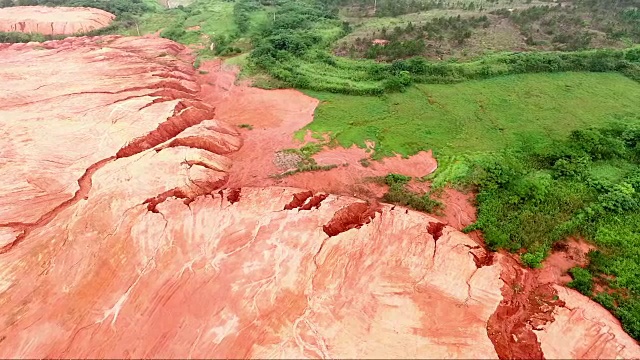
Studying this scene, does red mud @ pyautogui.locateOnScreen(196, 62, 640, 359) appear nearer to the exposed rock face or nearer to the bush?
the bush

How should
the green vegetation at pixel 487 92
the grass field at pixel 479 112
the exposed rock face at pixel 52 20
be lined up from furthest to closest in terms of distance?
the exposed rock face at pixel 52 20
the grass field at pixel 479 112
the green vegetation at pixel 487 92

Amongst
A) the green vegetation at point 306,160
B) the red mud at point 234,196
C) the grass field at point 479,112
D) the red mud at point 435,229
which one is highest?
the grass field at point 479,112

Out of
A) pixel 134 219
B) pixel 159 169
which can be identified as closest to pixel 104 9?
pixel 159 169

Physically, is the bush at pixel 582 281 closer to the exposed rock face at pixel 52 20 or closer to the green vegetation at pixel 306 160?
the green vegetation at pixel 306 160

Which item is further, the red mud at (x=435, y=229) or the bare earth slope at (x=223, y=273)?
the red mud at (x=435, y=229)

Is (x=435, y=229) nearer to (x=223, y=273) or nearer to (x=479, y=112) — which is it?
(x=223, y=273)

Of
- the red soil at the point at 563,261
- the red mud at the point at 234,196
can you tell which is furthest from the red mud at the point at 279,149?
the red soil at the point at 563,261

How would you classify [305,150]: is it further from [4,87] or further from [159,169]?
[4,87]
